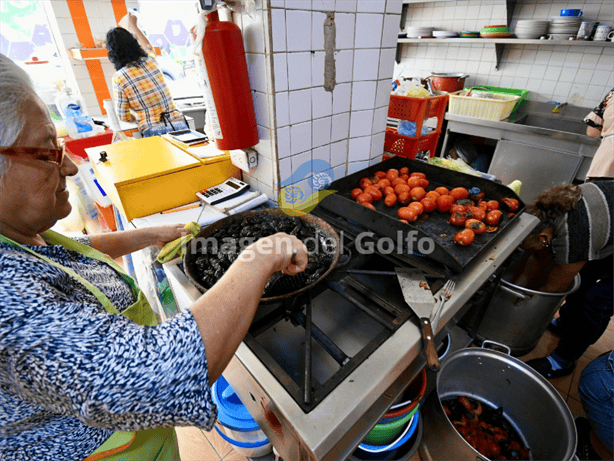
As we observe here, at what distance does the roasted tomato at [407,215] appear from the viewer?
1408 mm

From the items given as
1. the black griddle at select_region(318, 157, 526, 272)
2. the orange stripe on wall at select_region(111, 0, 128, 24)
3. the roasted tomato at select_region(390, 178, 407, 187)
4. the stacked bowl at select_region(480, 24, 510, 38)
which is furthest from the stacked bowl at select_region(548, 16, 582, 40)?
the orange stripe on wall at select_region(111, 0, 128, 24)

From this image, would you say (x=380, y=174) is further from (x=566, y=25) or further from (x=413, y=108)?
(x=566, y=25)

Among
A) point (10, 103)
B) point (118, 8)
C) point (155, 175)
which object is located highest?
point (118, 8)

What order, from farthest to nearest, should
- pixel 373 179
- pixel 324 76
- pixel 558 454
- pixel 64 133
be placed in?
1. pixel 64 133
2. pixel 373 179
3. pixel 324 76
4. pixel 558 454

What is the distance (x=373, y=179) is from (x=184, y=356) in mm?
1368

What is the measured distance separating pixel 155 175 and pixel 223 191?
0.32 m

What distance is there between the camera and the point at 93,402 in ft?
1.67

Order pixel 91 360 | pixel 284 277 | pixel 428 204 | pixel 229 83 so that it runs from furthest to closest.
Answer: pixel 428 204, pixel 229 83, pixel 284 277, pixel 91 360

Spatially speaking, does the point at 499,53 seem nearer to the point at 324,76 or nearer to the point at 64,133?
the point at 324,76

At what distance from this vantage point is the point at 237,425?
1370 millimetres

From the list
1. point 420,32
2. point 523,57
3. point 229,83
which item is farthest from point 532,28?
point 229,83

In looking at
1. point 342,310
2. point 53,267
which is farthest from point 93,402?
point 342,310

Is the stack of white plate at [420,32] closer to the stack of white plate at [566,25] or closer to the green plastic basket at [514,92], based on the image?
the green plastic basket at [514,92]

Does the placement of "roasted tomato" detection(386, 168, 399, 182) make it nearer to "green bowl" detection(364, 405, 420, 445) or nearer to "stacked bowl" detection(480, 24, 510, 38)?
"green bowl" detection(364, 405, 420, 445)
